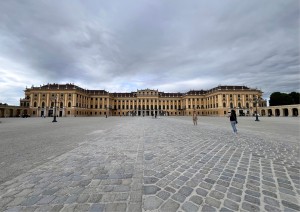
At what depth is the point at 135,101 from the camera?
329 feet

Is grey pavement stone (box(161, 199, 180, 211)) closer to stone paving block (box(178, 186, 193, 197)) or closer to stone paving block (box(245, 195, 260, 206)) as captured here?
stone paving block (box(178, 186, 193, 197))

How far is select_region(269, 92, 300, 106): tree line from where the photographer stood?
78.5m

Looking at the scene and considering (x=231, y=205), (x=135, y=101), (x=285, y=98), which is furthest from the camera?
(x=135, y=101)

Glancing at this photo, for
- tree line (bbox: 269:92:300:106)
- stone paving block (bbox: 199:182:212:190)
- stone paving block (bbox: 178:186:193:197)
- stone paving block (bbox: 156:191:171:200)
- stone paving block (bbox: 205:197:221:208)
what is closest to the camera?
stone paving block (bbox: 205:197:221:208)

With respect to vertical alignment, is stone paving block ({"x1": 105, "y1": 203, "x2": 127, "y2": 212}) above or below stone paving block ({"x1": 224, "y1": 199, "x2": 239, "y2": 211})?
above

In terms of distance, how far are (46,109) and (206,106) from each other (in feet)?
260

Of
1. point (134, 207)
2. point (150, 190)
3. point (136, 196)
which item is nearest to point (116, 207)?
point (134, 207)

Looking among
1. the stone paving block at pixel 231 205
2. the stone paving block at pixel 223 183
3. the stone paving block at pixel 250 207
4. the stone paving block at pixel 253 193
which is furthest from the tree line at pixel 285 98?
the stone paving block at pixel 231 205

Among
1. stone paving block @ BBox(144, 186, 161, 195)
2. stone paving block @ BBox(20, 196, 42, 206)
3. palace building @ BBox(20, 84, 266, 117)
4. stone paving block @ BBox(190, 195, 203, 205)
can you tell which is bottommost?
stone paving block @ BBox(190, 195, 203, 205)

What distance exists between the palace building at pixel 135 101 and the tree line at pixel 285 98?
6659 millimetres

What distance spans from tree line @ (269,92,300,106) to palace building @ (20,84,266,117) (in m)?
6.66

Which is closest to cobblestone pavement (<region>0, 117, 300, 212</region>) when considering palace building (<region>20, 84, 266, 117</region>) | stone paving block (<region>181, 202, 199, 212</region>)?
stone paving block (<region>181, 202, 199, 212</region>)

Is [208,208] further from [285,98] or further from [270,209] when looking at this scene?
[285,98]

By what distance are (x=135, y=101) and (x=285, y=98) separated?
247ft
